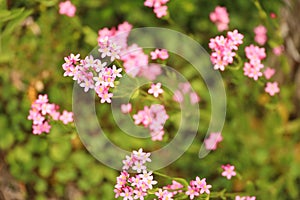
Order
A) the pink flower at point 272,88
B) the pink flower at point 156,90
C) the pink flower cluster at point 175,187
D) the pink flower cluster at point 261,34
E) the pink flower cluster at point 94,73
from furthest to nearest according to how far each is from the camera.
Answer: the pink flower cluster at point 261,34 < the pink flower at point 272,88 < the pink flower at point 156,90 < the pink flower cluster at point 175,187 < the pink flower cluster at point 94,73

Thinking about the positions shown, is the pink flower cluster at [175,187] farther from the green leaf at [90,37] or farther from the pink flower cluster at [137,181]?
the green leaf at [90,37]

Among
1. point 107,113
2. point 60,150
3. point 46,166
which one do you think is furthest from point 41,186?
point 107,113

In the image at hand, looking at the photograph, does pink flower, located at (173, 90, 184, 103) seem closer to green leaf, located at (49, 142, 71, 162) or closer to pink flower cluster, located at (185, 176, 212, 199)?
pink flower cluster, located at (185, 176, 212, 199)

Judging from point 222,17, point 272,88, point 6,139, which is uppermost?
point 222,17

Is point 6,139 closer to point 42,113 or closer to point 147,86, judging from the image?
point 42,113

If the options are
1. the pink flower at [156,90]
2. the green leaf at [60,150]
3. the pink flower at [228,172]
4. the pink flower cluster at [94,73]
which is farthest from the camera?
the green leaf at [60,150]

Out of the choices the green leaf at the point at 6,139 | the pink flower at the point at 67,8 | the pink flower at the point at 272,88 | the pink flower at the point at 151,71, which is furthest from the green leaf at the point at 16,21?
the pink flower at the point at 272,88

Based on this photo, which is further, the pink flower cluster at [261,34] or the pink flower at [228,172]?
the pink flower cluster at [261,34]
